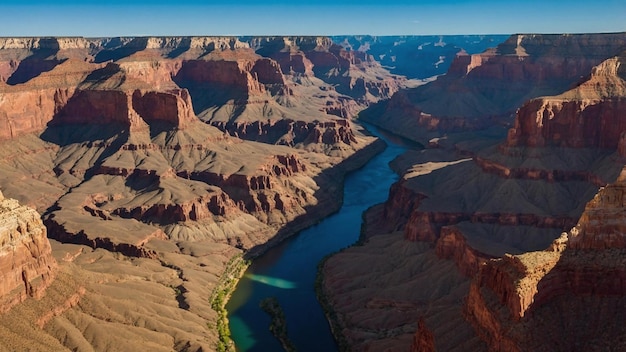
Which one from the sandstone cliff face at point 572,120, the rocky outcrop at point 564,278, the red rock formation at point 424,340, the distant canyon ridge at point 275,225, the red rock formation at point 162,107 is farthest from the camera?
the red rock formation at point 162,107

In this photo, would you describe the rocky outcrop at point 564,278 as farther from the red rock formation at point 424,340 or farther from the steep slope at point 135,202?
the steep slope at point 135,202

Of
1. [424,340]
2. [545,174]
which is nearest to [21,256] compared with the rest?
[424,340]

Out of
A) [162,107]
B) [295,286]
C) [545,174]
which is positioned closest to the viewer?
[295,286]

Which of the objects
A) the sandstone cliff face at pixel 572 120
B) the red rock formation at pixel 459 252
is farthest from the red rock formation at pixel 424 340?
the sandstone cliff face at pixel 572 120

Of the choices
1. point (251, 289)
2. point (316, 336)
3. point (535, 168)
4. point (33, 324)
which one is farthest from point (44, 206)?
point (535, 168)

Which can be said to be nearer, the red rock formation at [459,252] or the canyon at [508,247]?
the canyon at [508,247]

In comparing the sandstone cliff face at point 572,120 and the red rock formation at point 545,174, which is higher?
the sandstone cliff face at point 572,120

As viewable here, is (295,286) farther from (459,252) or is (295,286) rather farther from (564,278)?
(564,278)
